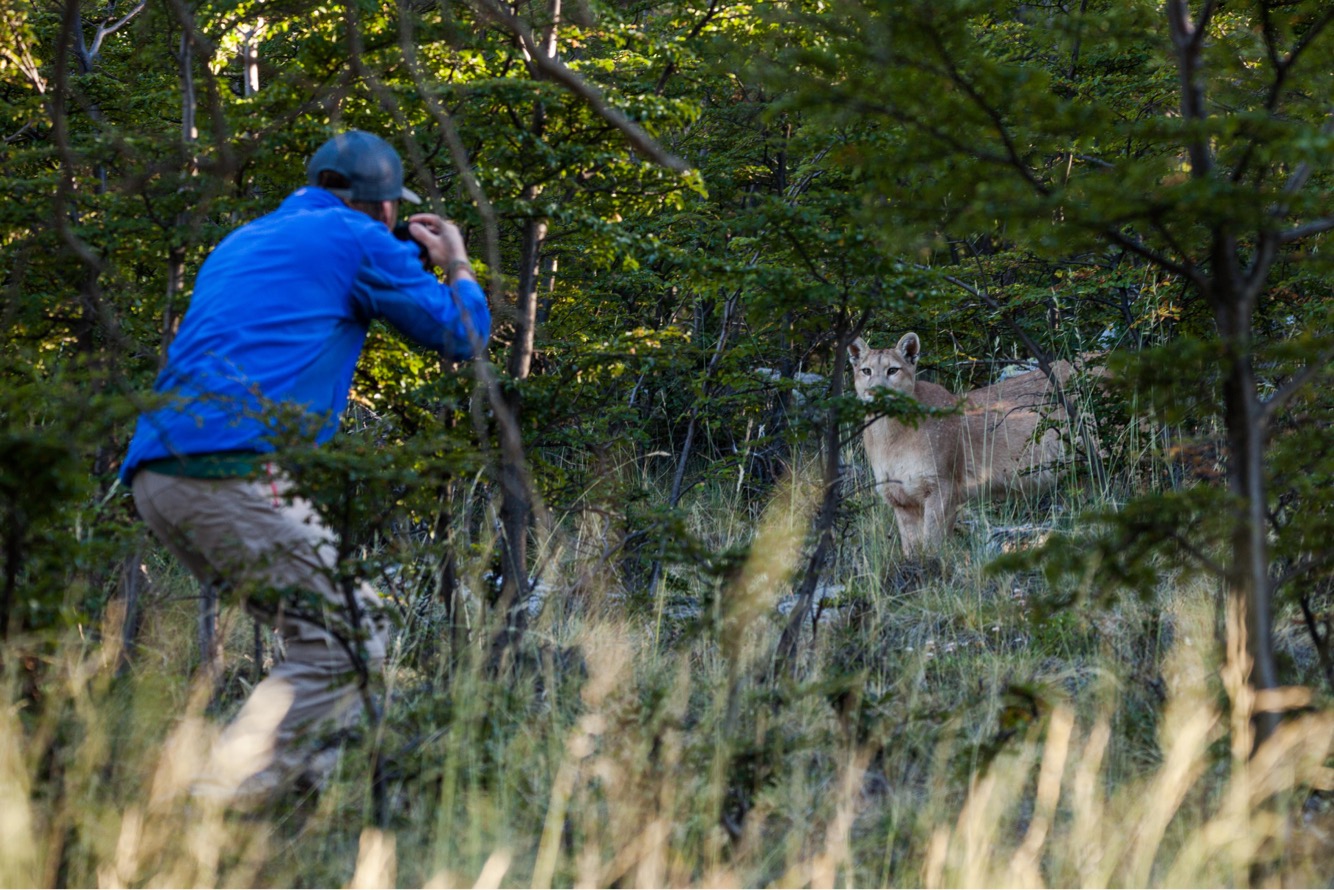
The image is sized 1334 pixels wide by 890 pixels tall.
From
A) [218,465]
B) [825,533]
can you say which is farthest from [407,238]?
[825,533]

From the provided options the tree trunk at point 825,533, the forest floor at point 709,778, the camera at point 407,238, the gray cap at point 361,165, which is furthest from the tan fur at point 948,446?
the gray cap at point 361,165

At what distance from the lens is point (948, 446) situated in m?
10.6

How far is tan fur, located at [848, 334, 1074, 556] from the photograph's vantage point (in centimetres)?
1018

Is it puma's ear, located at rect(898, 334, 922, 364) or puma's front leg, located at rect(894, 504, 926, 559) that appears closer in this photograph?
puma's front leg, located at rect(894, 504, 926, 559)

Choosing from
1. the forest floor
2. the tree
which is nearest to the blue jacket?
the forest floor

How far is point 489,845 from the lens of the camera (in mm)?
3830

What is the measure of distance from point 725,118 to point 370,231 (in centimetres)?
652

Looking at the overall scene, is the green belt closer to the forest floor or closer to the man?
the man

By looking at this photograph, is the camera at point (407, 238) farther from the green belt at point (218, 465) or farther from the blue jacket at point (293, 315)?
the green belt at point (218, 465)

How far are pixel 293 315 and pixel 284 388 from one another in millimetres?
276

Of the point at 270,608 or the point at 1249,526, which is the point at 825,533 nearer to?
the point at 1249,526

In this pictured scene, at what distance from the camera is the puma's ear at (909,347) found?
33.5 feet

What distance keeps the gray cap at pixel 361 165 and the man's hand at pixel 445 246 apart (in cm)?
14

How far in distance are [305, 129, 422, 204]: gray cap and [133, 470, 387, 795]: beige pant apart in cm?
123
